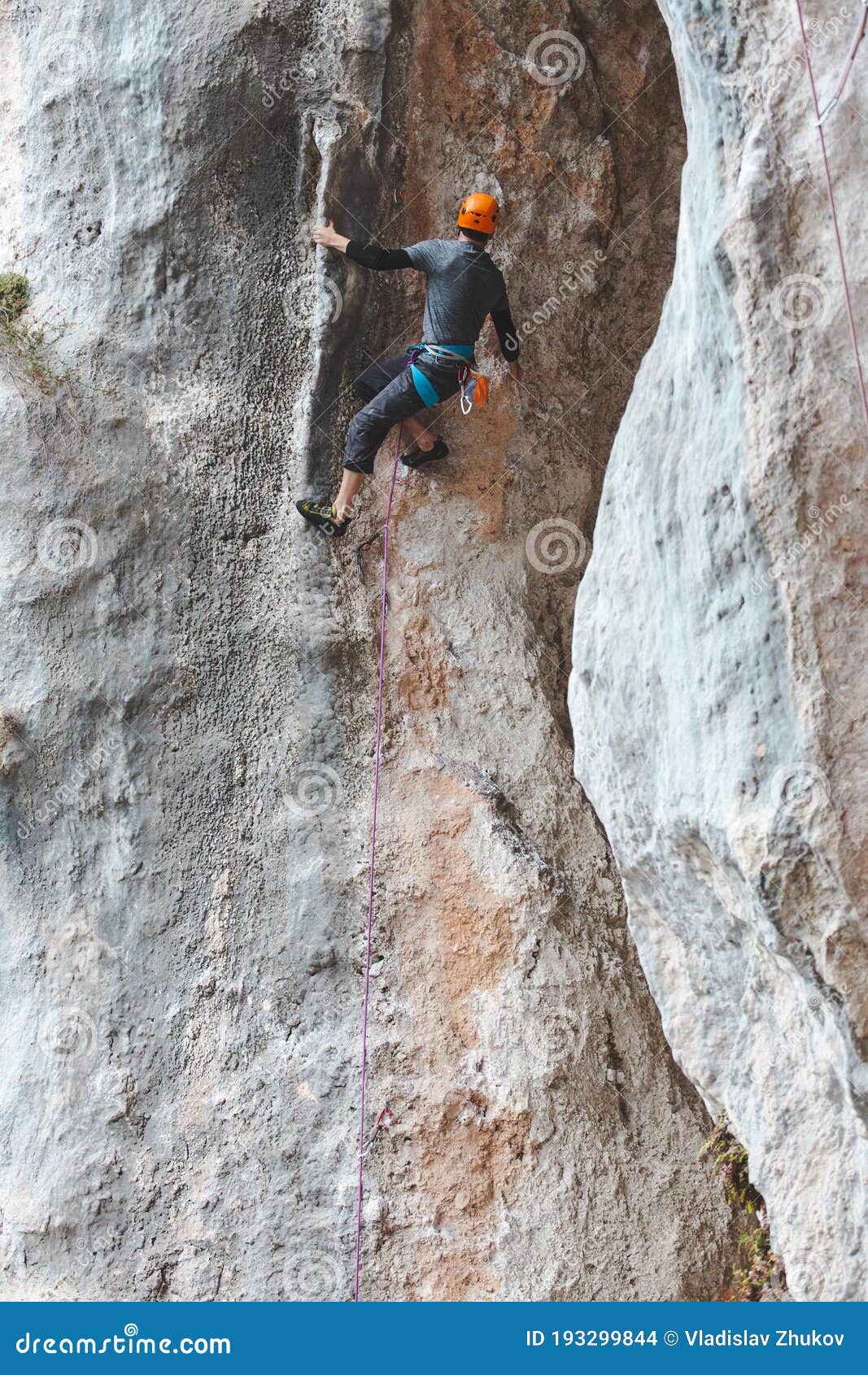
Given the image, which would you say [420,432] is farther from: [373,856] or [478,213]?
[373,856]

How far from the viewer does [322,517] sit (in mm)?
5773

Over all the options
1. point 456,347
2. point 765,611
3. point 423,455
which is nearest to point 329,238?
point 456,347

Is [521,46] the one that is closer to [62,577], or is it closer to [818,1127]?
[62,577]

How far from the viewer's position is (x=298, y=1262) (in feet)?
16.6

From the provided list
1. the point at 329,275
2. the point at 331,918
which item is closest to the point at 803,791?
the point at 331,918

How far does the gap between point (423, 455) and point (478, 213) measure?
1.14m

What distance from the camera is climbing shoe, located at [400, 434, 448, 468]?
5875 millimetres

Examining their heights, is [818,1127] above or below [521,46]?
below

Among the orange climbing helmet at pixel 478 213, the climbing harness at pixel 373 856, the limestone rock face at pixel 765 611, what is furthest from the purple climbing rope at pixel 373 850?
the limestone rock face at pixel 765 611

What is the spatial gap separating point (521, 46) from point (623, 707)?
142 inches

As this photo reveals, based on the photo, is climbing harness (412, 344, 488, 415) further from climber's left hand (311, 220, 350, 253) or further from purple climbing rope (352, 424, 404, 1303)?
climber's left hand (311, 220, 350, 253)

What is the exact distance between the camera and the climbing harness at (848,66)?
3.48 metres

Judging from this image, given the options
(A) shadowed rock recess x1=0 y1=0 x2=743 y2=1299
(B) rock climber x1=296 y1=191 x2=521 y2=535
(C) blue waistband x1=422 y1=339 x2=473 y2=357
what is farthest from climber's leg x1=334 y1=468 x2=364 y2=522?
(C) blue waistband x1=422 y1=339 x2=473 y2=357

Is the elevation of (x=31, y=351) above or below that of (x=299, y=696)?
above
